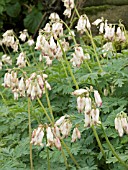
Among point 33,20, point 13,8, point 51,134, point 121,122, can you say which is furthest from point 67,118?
point 13,8

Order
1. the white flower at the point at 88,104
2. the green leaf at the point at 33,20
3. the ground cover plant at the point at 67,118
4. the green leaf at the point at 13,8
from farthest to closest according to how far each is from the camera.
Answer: the green leaf at the point at 13,8
the green leaf at the point at 33,20
the ground cover plant at the point at 67,118
the white flower at the point at 88,104

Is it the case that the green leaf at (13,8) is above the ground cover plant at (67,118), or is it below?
above

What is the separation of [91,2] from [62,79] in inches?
141

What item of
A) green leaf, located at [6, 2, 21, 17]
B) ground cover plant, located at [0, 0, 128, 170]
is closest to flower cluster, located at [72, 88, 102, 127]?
ground cover plant, located at [0, 0, 128, 170]

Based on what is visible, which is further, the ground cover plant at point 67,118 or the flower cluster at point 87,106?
the ground cover plant at point 67,118

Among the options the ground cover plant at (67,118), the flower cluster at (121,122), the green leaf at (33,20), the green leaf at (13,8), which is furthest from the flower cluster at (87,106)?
the green leaf at (13,8)

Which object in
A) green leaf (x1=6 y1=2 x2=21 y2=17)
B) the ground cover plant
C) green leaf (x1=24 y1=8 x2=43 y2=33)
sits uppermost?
green leaf (x1=6 y1=2 x2=21 y2=17)

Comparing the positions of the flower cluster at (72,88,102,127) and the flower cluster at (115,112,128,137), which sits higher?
the flower cluster at (72,88,102,127)

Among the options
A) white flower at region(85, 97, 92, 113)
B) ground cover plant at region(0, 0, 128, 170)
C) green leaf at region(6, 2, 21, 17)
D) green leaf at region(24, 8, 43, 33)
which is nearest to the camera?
→ white flower at region(85, 97, 92, 113)

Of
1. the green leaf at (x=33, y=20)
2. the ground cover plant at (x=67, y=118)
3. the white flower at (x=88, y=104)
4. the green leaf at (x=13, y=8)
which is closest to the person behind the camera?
the white flower at (x=88, y=104)

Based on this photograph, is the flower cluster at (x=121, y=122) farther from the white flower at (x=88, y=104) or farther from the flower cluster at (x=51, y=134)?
the flower cluster at (x=51, y=134)

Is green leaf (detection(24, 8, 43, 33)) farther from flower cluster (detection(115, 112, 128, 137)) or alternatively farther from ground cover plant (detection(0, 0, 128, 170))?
flower cluster (detection(115, 112, 128, 137))

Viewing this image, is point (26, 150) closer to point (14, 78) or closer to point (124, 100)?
point (14, 78)

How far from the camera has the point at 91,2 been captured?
7242 millimetres
